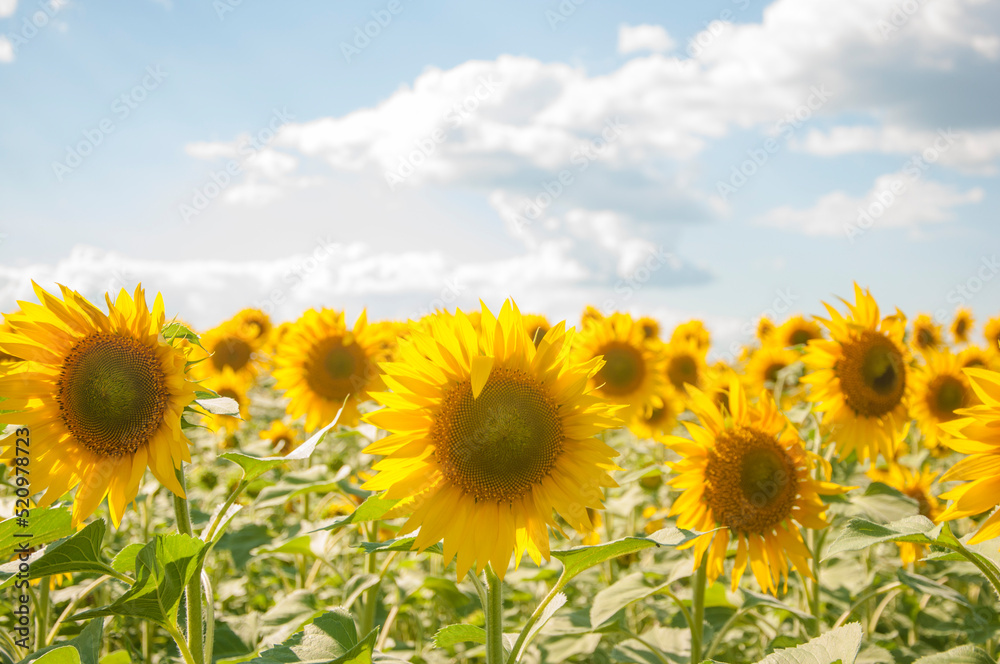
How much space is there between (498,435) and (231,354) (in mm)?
5849

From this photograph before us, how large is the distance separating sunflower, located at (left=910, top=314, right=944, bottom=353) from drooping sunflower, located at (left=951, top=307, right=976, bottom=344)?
3.15 m

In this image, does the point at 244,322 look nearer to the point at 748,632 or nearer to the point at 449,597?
the point at 449,597

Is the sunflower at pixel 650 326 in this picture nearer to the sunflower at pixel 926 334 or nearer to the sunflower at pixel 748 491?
the sunflower at pixel 926 334

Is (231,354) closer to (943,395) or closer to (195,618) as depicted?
(195,618)

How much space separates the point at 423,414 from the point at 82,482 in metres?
1.18

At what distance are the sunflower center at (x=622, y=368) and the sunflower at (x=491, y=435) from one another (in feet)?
11.2

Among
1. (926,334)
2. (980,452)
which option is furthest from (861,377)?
(926,334)

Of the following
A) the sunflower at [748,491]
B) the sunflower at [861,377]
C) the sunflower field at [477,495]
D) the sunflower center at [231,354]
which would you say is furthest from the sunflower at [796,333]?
the sunflower center at [231,354]

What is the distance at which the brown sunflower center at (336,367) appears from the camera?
16.9ft

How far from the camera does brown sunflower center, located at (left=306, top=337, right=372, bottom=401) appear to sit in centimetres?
516

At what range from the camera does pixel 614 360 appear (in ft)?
18.6

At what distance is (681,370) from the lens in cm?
728

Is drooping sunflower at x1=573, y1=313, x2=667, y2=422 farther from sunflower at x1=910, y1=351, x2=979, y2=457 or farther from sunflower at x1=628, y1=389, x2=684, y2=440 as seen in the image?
sunflower at x1=910, y1=351, x2=979, y2=457

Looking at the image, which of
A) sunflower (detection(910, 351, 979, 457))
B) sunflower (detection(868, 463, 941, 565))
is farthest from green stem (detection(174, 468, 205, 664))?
sunflower (detection(910, 351, 979, 457))
